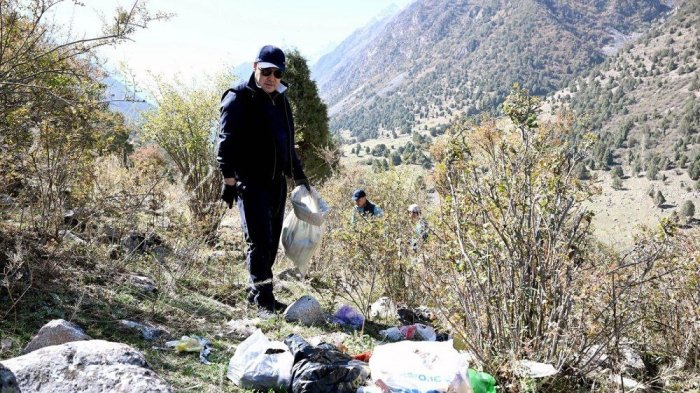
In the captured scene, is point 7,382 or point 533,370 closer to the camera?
point 7,382

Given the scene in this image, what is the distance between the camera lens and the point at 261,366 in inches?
92.7

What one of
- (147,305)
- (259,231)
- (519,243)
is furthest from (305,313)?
(519,243)

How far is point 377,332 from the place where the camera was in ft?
11.5

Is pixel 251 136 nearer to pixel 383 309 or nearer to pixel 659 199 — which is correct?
pixel 383 309

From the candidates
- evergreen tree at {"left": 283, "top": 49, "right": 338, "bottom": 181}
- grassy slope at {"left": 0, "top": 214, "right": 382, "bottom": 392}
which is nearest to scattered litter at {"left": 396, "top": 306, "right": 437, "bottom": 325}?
grassy slope at {"left": 0, "top": 214, "right": 382, "bottom": 392}

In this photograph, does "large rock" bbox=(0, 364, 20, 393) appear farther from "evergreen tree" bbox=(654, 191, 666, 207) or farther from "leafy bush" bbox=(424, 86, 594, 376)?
"evergreen tree" bbox=(654, 191, 666, 207)

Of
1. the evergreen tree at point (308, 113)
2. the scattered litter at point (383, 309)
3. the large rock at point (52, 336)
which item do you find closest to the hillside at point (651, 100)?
the evergreen tree at point (308, 113)

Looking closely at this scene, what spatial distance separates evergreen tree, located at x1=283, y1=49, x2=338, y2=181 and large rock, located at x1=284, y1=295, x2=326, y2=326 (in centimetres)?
1292

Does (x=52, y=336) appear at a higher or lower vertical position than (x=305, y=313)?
higher

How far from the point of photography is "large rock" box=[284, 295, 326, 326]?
3354mm

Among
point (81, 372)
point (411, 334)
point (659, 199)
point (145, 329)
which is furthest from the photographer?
point (659, 199)

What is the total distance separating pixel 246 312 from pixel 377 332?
91 centimetres

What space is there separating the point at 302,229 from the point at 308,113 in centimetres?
1368

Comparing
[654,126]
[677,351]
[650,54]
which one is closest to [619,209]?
[654,126]
